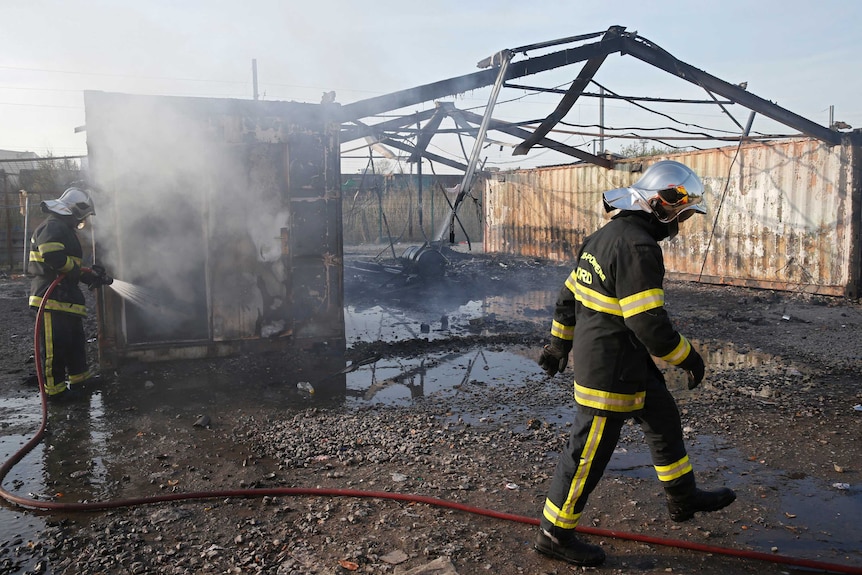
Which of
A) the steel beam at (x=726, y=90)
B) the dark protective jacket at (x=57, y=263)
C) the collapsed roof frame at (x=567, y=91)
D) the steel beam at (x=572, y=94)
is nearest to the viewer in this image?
the dark protective jacket at (x=57, y=263)

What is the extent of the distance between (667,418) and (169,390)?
14.8 ft

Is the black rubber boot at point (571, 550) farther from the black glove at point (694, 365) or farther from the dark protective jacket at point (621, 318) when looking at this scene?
the black glove at point (694, 365)

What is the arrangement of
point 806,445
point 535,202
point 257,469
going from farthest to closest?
point 535,202
point 806,445
point 257,469

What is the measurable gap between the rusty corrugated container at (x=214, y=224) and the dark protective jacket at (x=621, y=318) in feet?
14.1

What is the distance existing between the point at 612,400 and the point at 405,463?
1.65 meters

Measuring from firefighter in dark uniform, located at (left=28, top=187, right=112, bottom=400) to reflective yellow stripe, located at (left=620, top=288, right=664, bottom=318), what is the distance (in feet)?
16.2

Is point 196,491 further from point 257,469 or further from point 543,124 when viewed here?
point 543,124

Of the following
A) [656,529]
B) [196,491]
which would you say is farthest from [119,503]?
[656,529]

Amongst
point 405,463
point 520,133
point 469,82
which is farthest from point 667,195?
point 520,133

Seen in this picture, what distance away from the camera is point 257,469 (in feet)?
12.2

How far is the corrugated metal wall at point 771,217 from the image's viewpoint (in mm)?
9836

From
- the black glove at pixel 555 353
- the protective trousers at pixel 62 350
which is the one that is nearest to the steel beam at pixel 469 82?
the protective trousers at pixel 62 350

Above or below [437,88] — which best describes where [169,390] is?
below

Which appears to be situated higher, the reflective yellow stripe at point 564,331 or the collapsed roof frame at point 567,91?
the collapsed roof frame at point 567,91
